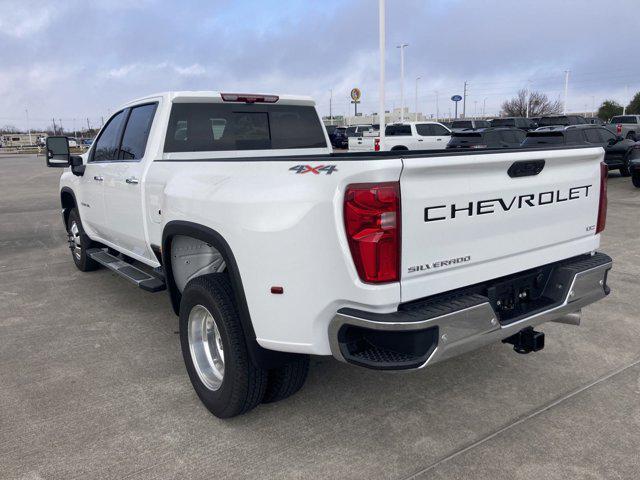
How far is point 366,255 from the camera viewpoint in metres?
2.41

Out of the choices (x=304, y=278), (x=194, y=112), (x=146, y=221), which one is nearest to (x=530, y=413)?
(x=304, y=278)

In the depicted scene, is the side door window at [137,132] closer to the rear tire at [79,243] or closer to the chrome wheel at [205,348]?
the chrome wheel at [205,348]

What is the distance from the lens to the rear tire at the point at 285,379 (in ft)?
10.6

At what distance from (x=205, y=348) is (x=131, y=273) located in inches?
60.3

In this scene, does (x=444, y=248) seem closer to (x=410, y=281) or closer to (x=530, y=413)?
(x=410, y=281)

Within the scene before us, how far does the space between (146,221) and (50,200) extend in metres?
12.3

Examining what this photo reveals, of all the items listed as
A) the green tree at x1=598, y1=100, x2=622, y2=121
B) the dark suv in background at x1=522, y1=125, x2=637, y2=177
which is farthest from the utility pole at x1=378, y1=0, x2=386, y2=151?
the green tree at x1=598, y1=100, x2=622, y2=121

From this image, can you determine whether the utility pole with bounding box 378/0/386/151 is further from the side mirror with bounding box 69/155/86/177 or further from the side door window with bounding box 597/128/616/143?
the side mirror with bounding box 69/155/86/177

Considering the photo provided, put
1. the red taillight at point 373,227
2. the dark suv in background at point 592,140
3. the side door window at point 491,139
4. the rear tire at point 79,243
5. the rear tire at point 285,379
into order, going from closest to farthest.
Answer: the red taillight at point 373,227 < the rear tire at point 285,379 < the rear tire at point 79,243 < the dark suv in background at point 592,140 < the side door window at point 491,139

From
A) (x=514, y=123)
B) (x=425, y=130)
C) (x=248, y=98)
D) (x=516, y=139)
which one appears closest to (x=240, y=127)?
(x=248, y=98)

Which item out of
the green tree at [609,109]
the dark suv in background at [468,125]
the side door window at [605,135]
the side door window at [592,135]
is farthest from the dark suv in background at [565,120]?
the green tree at [609,109]

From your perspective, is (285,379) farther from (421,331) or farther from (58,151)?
(58,151)

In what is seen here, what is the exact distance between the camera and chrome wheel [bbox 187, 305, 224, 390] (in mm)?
3475

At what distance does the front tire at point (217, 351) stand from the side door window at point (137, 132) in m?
1.66
